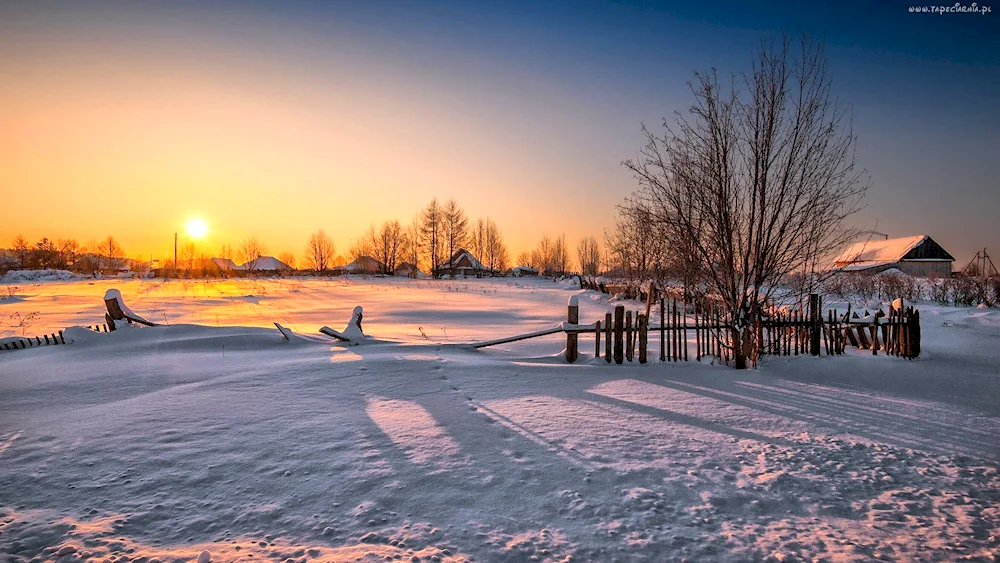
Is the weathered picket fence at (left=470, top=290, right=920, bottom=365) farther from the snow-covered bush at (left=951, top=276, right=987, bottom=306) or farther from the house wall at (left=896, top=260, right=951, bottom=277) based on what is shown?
the house wall at (left=896, top=260, right=951, bottom=277)

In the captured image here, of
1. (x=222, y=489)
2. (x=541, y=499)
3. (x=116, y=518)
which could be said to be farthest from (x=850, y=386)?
(x=116, y=518)

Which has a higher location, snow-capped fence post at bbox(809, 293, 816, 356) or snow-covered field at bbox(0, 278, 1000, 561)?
snow-capped fence post at bbox(809, 293, 816, 356)

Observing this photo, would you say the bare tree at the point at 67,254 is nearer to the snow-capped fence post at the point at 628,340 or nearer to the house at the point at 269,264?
the house at the point at 269,264

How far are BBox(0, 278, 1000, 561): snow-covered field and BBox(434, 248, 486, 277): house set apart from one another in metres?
56.9

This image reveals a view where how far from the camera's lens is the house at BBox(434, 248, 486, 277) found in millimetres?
64812

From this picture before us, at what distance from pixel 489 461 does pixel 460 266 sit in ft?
201

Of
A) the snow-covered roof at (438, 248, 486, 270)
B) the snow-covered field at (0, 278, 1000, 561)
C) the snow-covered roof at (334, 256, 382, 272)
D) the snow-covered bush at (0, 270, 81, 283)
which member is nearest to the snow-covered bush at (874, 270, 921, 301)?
the snow-covered field at (0, 278, 1000, 561)

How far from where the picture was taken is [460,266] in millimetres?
64875

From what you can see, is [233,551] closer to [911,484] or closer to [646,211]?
[911,484]

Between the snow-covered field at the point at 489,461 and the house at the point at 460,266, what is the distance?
5692cm

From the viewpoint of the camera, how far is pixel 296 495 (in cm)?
333

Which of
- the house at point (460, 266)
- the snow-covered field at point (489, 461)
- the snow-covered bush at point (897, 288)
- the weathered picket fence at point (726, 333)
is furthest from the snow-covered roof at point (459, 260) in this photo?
the snow-covered field at point (489, 461)

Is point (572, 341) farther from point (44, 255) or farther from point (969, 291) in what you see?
point (44, 255)

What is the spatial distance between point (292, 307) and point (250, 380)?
1407cm
